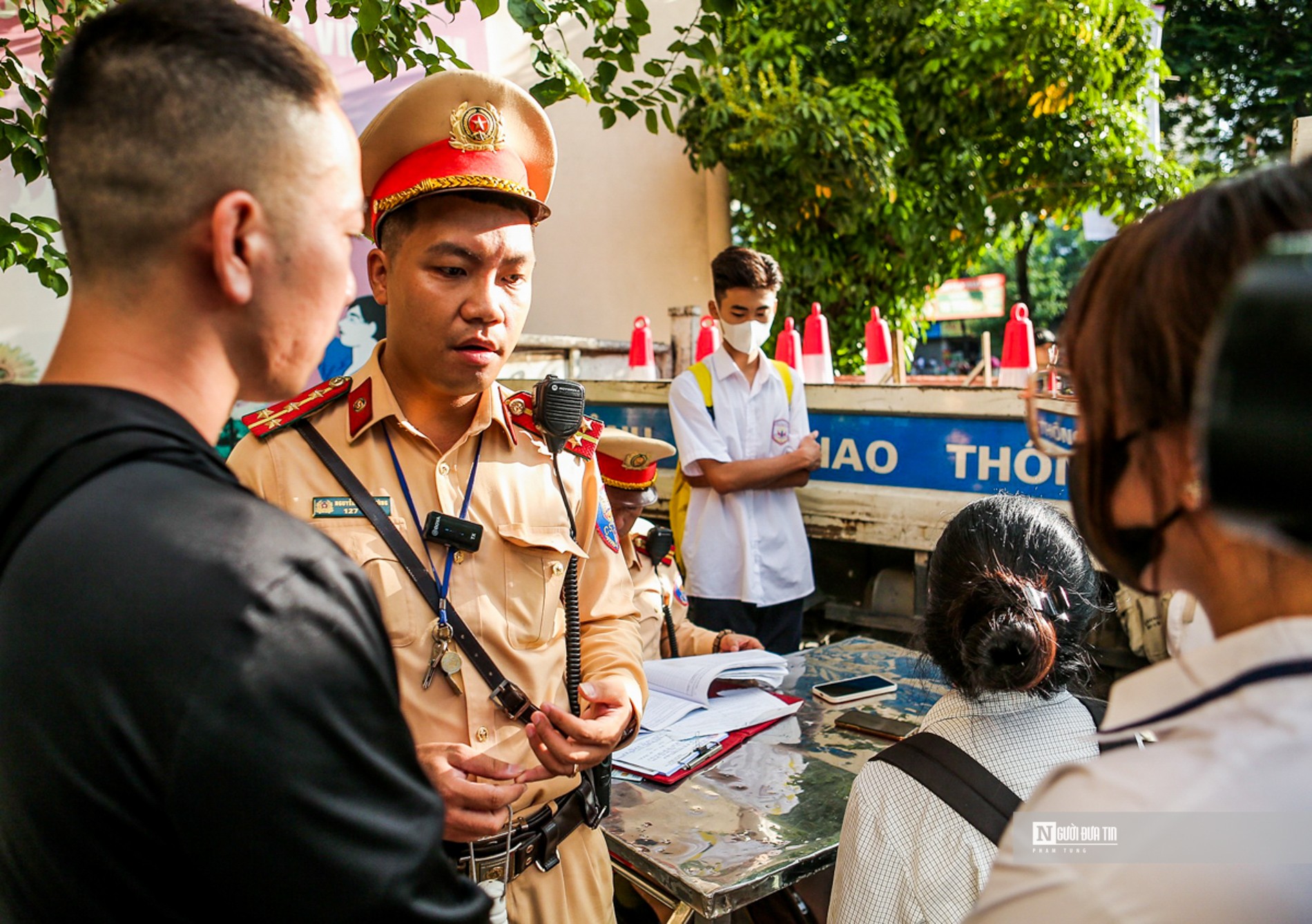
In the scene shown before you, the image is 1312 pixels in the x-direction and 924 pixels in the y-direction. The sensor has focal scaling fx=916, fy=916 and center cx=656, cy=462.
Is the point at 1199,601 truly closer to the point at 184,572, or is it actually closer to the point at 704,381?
the point at 184,572

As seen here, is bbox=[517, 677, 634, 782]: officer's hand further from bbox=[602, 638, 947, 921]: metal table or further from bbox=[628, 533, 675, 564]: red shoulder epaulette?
bbox=[628, 533, 675, 564]: red shoulder epaulette

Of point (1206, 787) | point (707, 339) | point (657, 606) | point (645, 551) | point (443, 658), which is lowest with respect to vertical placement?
point (657, 606)

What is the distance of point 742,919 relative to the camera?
2.38m

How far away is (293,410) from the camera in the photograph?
1.62 meters

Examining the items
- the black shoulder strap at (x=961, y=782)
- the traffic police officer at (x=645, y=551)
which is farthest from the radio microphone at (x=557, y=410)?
the traffic police officer at (x=645, y=551)

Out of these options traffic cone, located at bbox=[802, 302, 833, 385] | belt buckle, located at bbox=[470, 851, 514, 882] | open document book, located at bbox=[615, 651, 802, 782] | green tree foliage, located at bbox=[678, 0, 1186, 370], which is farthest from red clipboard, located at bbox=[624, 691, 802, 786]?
green tree foliage, located at bbox=[678, 0, 1186, 370]

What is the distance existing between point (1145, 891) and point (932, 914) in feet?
2.95

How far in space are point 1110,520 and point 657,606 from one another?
234 cm

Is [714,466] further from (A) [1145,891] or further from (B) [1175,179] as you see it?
(B) [1175,179]

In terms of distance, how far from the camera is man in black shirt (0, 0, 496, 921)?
67 centimetres

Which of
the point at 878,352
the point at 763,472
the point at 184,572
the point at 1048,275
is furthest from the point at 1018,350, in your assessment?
the point at 1048,275

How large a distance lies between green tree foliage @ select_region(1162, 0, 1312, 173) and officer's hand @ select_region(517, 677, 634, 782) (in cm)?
1247

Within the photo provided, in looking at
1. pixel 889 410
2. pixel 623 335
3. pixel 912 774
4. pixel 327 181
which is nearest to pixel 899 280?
pixel 623 335

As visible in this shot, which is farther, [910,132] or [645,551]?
[910,132]
